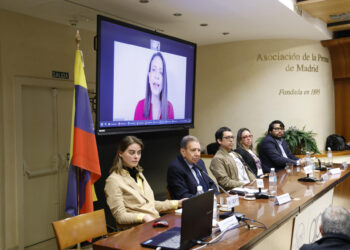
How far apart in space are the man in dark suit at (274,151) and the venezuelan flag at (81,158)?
8.76ft

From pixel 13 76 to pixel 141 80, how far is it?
1.42 m

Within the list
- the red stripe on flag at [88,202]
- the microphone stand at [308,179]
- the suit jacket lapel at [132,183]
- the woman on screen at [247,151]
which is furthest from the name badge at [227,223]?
the woman on screen at [247,151]

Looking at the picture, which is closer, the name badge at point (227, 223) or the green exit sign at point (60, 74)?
the name badge at point (227, 223)

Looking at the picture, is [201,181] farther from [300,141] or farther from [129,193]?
[300,141]

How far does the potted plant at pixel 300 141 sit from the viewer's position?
251 inches

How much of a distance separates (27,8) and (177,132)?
250 cm

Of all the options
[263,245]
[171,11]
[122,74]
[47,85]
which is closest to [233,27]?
[171,11]

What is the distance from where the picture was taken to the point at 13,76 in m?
4.23

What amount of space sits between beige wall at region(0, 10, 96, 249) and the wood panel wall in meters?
4.75

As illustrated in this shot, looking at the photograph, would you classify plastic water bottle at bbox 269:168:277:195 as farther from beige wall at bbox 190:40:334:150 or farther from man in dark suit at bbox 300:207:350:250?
beige wall at bbox 190:40:334:150

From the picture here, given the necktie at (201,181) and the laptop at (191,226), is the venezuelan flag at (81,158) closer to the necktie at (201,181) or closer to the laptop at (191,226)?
the necktie at (201,181)

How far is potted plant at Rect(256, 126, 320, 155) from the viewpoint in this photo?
20.9ft

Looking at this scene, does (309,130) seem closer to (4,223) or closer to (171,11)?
(171,11)

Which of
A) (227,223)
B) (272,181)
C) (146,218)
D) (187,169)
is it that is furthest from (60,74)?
(227,223)
